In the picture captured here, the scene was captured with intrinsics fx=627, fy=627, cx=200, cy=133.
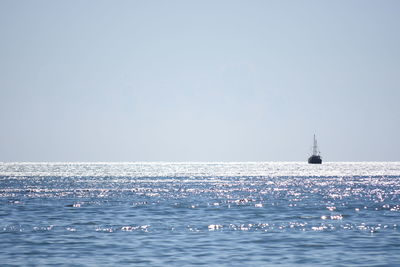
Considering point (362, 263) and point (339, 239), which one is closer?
point (362, 263)

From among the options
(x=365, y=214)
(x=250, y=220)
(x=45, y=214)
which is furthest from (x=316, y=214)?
(x=45, y=214)

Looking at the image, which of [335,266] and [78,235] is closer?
[335,266]

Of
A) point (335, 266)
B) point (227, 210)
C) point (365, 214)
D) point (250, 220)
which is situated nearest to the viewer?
point (335, 266)

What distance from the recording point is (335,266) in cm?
2822

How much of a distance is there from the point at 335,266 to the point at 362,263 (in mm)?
1532

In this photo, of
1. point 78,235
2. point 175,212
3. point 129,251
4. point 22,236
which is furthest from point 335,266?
point 175,212

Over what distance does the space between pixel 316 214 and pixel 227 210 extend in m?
9.07

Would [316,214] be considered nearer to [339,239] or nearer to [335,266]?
[339,239]

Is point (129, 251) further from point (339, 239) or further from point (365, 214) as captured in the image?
point (365, 214)

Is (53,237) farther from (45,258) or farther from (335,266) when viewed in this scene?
(335,266)

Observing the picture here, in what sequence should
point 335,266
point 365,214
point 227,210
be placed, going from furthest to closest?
point 227,210
point 365,214
point 335,266

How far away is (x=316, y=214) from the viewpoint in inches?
2196

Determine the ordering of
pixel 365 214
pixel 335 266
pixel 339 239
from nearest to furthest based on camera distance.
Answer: pixel 335 266 < pixel 339 239 < pixel 365 214

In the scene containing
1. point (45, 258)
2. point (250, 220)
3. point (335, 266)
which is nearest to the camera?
point (335, 266)
